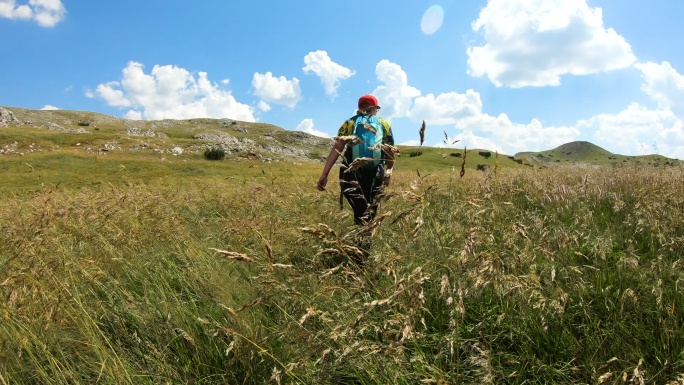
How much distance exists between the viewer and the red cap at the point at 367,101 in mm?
6055

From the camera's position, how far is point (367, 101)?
19.9 feet

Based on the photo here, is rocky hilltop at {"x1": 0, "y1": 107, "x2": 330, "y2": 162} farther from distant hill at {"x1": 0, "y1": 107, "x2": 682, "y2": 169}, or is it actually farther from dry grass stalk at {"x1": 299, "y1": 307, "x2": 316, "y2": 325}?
dry grass stalk at {"x1": 299, "y1": 307, "x2": 316, "y2": 325}

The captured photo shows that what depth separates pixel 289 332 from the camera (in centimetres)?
251

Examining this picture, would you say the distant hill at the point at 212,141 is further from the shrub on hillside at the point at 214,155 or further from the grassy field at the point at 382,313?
the shrub on hillside at the point at 214,155

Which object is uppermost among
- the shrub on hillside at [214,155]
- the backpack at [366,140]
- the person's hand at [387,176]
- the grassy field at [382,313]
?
the shrub on hillside at [214,155]

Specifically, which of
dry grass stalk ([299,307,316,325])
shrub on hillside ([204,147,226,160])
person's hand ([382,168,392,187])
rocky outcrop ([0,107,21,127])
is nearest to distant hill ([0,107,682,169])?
rocky outcrop ([0,107,21,127])

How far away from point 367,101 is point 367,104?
0.05 meters

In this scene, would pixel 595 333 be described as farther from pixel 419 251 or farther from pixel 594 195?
Result: pixel 594 195

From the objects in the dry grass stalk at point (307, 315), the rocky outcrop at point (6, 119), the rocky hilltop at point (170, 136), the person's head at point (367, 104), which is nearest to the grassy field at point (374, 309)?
the dry grass stalk at point (307, 315)

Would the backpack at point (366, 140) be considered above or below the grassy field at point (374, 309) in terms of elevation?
above

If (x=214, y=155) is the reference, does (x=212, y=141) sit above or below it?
above

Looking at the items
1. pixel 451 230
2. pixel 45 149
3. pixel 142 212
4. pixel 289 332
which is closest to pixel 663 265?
pixel 451 230

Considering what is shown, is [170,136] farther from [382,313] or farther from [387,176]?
[382,313]

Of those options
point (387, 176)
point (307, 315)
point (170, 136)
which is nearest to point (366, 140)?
point (387, 176)
